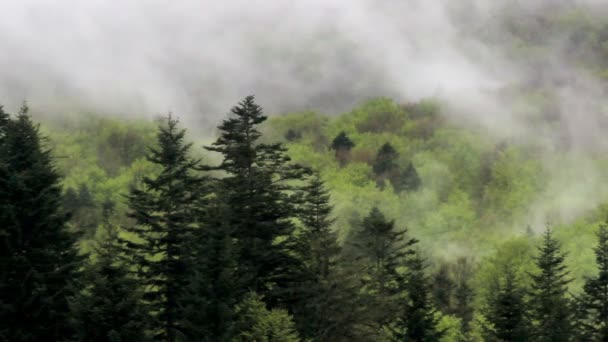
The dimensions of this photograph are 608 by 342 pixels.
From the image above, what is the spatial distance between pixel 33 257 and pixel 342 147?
16604 centimetres

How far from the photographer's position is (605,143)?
175m

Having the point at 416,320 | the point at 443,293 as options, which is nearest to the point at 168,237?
the point at 416,320

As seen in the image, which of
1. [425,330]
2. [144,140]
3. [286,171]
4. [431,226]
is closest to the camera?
[286,171]

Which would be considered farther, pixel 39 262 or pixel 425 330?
pixel 425 330

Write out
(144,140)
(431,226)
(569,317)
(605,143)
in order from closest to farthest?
(569,317)
(431,226)
(605,143)
(144,140)

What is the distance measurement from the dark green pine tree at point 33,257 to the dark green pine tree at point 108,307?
5.91ft

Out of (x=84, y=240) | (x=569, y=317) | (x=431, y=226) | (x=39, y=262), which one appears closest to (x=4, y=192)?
(x=39, y=262)

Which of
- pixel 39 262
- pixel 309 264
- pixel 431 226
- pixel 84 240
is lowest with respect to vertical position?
pixel 39 262

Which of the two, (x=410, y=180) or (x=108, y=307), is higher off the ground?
(x=410, y=180)

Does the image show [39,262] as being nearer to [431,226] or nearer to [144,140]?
[431,226]

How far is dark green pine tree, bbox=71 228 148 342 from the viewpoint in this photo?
21828 mm

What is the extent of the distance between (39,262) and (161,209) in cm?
566

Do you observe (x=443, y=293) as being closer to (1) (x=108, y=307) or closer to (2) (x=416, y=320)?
(2) (x=416, y=320)

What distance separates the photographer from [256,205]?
30594 mm
